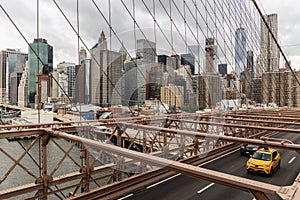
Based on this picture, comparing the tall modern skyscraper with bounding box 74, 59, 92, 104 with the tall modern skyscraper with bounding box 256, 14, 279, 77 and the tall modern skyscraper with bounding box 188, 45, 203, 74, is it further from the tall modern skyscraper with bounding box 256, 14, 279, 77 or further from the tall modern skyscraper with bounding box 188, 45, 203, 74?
the tall modern skyscraper with bounding box 256, 14, 279, 77

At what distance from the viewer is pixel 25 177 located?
1669cm

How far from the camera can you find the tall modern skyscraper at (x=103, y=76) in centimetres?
1123

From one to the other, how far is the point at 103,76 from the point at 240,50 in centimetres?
2184

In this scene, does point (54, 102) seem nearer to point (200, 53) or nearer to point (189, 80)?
point (189, 80)

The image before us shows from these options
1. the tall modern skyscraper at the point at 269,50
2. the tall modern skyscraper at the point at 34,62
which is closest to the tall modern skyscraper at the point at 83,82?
the tall modern skyscraper at the point at 34,62

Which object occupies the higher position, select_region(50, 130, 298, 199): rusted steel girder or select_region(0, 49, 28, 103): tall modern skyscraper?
select_region(0, 49, 28, 103): tall modern skyscraper

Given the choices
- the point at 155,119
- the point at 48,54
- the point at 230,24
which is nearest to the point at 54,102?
the point at 48,54

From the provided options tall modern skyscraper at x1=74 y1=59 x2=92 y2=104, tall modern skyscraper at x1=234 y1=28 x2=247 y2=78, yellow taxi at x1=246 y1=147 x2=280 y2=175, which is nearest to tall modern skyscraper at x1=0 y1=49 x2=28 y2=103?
tall modern skyscraper at x1=74 y1=59 x2=92 y2=104

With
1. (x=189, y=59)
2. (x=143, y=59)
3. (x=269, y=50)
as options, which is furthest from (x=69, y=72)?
(x=269, y=50)

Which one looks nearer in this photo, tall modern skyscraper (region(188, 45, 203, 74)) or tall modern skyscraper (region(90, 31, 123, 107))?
tall modern skyscraper (region(90, 31, 123, 107))

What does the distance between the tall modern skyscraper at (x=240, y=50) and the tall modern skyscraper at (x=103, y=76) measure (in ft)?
59.9

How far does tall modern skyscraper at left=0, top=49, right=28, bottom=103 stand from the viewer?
11076mm

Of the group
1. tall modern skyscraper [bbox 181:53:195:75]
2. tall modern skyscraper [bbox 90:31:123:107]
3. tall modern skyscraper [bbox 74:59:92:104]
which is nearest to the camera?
tall modern skyscraper [bbox 74:59:92:104]

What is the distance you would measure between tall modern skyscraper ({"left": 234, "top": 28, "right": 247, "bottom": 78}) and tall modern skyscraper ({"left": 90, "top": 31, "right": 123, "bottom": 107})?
59.9ft
